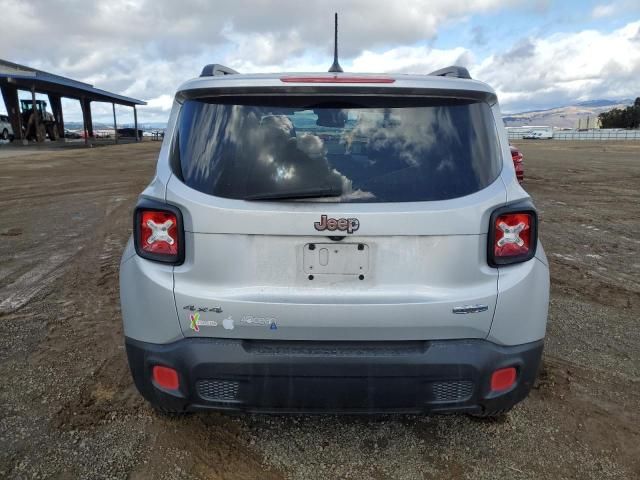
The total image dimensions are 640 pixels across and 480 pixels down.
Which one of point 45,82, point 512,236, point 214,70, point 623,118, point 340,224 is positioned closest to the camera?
point 340,224

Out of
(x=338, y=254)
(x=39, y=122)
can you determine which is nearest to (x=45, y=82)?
(x=39, y=122)

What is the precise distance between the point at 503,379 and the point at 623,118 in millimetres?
106390

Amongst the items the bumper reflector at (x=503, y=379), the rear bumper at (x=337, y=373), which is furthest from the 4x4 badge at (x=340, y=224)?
the bumper reflector at (x=503, y=379)

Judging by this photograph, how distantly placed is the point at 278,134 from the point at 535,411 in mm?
2179

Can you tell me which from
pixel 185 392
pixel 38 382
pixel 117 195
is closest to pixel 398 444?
pixel 185 392

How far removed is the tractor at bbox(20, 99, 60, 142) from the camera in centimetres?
3697

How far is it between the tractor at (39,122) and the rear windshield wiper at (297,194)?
129 ft

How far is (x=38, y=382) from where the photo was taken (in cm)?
318

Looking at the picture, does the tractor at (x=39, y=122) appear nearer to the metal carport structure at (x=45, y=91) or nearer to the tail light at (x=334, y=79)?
the metal carport structure at (x=45, y=91)

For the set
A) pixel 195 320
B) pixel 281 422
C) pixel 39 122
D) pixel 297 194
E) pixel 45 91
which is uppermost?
pixel 45 91

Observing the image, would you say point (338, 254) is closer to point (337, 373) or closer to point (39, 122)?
point (337, 373)

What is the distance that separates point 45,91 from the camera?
124 ft

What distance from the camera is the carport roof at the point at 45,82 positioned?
97.5 ft

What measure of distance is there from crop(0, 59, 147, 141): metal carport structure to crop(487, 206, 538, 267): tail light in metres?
33.9
